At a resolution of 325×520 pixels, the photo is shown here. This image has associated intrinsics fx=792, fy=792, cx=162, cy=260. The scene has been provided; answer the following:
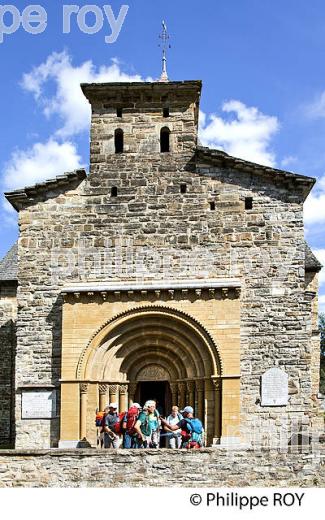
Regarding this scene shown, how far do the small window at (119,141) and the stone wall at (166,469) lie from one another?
8.01 m

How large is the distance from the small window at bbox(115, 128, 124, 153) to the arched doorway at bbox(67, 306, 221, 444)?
4094 millimetres

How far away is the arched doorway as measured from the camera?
1795 centimetres

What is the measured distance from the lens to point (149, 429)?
15.5m

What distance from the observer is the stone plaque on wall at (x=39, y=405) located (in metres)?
18.2

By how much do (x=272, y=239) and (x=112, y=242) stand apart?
3772 millimetres

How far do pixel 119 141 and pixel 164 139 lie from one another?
112 centimetres

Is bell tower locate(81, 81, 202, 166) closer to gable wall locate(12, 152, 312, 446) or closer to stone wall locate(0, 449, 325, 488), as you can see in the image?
gable wall locate(12, 152, 312, 446)

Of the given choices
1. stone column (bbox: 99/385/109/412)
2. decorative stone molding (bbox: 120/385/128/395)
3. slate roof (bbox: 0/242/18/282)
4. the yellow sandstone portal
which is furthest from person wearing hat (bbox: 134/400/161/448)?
slate roof (bbox: 0/242/18/282)

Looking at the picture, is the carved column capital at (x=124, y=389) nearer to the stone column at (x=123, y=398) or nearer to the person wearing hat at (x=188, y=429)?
the stone column at (x=123, y=398)

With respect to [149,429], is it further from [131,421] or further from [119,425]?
[119,425]

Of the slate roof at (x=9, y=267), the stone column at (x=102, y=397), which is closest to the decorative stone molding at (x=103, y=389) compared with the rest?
the stone column at (x=102, y=397)

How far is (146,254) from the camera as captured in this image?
18672mm
